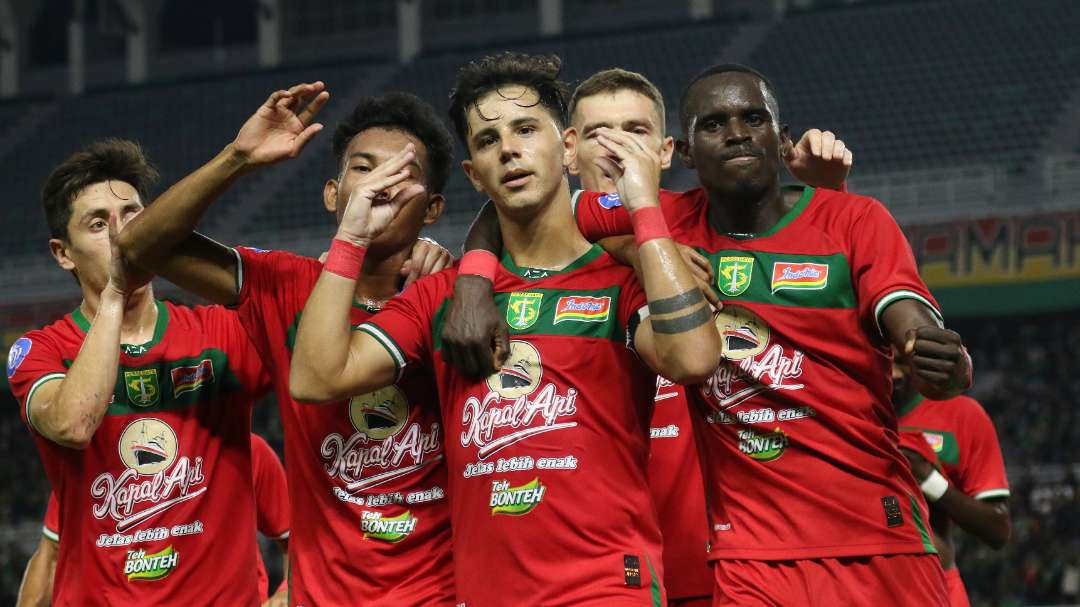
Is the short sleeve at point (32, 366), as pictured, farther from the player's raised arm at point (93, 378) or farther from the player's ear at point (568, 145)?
the player's ear at point (568, 145)

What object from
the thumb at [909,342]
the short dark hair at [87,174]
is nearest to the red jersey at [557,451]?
A: the thumb at [909,342]

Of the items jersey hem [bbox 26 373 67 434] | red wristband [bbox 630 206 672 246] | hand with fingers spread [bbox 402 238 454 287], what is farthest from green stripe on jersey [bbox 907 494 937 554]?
jersey hem [bbox 26 373 67 434]

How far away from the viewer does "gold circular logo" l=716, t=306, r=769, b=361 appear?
3688mm

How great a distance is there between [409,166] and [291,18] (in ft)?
88.8

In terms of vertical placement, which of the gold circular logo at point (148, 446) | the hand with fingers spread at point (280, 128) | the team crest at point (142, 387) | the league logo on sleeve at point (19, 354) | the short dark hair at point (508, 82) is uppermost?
the short dark hair at point (508, 82)

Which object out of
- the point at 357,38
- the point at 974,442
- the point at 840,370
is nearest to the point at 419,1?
the point at 357,38

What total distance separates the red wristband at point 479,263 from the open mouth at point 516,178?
8.1 inches

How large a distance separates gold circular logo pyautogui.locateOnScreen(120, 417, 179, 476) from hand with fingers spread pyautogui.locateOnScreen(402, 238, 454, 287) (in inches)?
40.1

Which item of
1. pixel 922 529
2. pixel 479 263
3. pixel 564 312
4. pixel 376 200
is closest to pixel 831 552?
pixel 922 529

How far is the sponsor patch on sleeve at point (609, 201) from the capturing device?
152 inches

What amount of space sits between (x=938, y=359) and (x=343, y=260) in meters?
1.61

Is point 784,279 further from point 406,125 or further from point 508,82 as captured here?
point 406,125

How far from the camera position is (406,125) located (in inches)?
170

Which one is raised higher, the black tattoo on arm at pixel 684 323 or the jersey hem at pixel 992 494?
the black tattoo on arm at pixel 684 323
